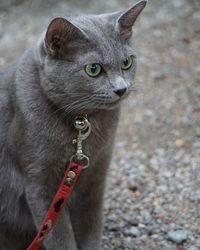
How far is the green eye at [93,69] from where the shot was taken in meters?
2.09

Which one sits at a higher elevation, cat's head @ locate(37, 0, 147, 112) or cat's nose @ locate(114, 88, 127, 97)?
cat's head @ locate(37, 0, 147, 112)

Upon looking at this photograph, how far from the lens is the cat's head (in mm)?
2066

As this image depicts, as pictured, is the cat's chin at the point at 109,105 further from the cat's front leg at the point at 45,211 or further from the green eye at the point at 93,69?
the cat's front leg at the point at 45,211

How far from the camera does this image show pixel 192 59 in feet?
12.8

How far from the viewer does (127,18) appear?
2203 mm

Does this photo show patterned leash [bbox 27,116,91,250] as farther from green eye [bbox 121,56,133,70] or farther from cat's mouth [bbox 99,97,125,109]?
green eye [bbox 121,56,133,70]

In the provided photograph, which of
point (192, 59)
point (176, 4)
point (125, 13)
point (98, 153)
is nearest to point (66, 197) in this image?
point (98, 153)

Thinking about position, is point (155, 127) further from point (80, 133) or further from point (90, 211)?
point (80, 133)

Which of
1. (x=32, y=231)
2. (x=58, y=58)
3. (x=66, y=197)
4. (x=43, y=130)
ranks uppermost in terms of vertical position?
(x=58, y=58)

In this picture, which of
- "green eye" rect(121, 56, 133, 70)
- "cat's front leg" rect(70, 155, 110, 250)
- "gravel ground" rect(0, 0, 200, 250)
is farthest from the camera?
"gravel ground" rect(0, 0, 200, 250)

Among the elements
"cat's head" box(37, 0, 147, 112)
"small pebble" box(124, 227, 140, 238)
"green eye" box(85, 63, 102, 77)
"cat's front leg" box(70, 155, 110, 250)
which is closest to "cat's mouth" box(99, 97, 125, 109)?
"cat's head" box(37, 0, 147, 112)

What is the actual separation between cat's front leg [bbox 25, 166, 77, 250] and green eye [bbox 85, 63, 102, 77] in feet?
1.49

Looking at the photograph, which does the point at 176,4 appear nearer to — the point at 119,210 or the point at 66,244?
the point at 119,210

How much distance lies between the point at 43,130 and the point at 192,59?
6.44 feet
